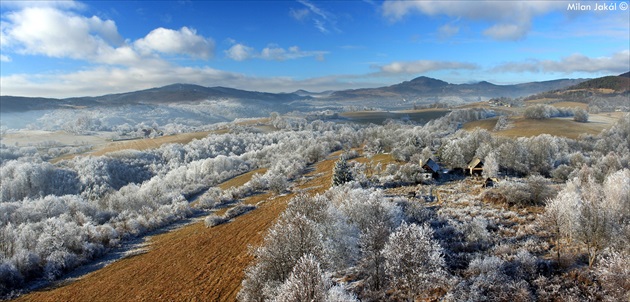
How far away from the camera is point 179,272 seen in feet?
97.5

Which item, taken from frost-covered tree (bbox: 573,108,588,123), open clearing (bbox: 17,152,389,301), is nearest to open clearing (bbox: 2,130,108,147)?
open clearing (bbox: 17,152,389,301)

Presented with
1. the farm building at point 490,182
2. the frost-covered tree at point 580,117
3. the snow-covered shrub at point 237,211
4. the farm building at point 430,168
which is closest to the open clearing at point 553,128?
the frost-covered tree at point 580,117

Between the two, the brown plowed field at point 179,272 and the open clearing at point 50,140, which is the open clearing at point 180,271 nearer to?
the brown plowed field at point 179,272

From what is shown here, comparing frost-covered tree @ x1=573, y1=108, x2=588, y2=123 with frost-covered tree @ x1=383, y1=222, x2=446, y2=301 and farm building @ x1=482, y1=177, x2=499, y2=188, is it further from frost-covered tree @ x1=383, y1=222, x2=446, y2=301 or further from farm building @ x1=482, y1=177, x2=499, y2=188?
frost-covered tree @ x1=383, y1=222, x2=446, y2=301

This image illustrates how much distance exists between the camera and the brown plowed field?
25922 mm

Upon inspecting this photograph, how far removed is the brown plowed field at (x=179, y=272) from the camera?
2592cm

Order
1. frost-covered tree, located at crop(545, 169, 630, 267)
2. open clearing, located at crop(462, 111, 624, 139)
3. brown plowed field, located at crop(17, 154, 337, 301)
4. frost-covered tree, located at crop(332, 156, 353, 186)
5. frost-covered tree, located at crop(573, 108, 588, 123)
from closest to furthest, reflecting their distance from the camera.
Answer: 1. frost-covered tree, located at crop(545, 169, 630, 267)
2. brown plowed field, located at crop(17, 154, 337, 301)
3. frost-covered tree, located at crop(332, 156, 353, 186)
4. open clearing, located at crop(462, 111, 624, 139)
5. frost-covered tree, located at crop(573, 108, 588, 123)

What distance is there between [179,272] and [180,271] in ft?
0.62

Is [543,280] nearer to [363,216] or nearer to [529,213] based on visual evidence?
[363,216]

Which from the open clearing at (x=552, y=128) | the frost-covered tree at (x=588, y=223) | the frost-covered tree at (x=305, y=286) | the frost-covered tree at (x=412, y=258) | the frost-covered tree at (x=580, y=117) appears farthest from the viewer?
the frost-covered tree at (x=580, y=117)

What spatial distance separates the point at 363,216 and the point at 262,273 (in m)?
10.7

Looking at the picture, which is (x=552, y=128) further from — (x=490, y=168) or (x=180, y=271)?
(x=180, y=271)

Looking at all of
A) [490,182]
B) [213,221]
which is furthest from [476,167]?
[213,221]

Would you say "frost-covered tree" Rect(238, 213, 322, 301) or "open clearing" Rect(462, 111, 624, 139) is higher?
"open clearing" Rect(462, 111, 624, 139)
